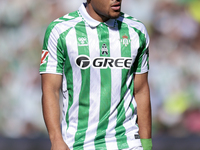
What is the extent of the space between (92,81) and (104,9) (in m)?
0.52

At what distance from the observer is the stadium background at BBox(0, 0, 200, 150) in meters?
6.96

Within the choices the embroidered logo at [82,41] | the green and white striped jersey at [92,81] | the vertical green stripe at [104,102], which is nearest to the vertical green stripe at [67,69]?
the green and white striped jersey at [92,81]

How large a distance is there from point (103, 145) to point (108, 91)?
14.9 inches

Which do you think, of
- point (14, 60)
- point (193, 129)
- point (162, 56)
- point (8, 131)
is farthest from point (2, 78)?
point (193, 129)

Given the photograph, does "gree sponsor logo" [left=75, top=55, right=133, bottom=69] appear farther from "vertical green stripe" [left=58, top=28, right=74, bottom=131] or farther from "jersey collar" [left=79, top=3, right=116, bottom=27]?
"jersey collar" [left=79, top=3, right=116, bottom=27]

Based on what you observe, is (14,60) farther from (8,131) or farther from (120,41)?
(120,41)

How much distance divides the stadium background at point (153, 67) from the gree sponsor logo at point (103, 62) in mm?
3530

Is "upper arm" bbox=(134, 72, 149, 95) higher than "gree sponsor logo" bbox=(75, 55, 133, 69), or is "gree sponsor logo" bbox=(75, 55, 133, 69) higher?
"gree sponsor logo" bbox=(75, 55, 133, 69)

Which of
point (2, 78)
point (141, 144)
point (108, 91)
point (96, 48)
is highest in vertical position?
point (96, 48)

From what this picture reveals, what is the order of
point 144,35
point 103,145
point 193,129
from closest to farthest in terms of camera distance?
point 103,145 → point 144,35 → point 193,129

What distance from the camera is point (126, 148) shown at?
3.42 metres

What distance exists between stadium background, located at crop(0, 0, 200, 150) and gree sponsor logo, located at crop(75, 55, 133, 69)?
3.53 meters

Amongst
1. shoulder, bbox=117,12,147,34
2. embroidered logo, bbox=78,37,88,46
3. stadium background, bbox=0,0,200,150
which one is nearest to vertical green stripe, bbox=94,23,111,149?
embroidered logo, bbox=78,37,88,46

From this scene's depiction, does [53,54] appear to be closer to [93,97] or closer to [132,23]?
[93,97]
